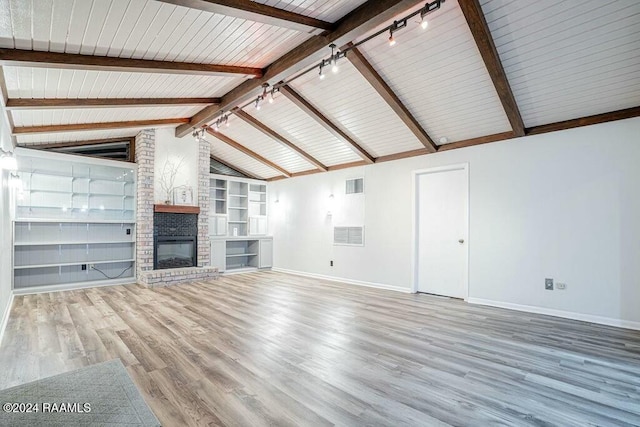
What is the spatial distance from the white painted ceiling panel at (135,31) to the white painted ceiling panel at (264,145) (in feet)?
9.73

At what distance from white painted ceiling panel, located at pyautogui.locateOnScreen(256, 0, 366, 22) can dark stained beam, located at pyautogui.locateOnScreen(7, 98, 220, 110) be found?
2.71 metres

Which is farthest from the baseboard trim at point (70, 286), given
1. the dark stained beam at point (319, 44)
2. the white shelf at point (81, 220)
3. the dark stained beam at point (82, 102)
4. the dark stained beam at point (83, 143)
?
the dark stained beam at point (319, 44)

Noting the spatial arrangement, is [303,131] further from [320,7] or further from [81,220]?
[81,220]

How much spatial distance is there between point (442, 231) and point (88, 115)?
6.07 meters

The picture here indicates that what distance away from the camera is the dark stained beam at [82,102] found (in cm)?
373

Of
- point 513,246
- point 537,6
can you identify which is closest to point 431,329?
point 513,246

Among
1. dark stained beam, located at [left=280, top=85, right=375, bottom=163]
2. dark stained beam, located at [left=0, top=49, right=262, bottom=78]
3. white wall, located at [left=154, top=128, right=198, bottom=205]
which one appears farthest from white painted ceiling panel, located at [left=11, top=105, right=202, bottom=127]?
dark stained beam, located at [left=280, top=85, right=375, bottom=163]

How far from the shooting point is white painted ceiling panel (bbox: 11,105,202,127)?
436cm

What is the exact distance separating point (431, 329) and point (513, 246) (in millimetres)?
2072

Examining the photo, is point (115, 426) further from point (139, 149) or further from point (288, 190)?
point (288, 190)

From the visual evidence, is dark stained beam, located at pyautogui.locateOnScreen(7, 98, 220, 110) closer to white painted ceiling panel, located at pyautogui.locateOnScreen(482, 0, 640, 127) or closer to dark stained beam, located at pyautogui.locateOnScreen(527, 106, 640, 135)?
white painted ceiling panel, located at pyautogui.locateOnScreen(482, 0, 640, 127)

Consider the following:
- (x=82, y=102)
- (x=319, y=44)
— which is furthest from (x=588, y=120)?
(x=82, y=102)

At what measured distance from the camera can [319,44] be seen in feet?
11.9

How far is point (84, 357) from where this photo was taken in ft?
9.54
